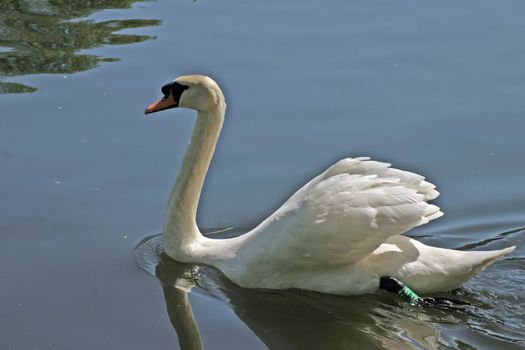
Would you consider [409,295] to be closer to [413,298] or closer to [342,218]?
[413,298]

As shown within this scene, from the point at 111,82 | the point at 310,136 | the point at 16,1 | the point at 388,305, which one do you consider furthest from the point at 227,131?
the point at 16,1

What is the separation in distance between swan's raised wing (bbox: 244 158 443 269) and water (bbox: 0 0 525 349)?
0.38m

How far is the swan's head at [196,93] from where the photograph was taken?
8586mm

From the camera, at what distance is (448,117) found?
10844mm

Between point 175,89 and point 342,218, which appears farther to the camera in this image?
point 175,89

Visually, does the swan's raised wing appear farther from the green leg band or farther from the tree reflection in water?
the tree reflection in water

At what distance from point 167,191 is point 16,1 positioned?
5628 mm

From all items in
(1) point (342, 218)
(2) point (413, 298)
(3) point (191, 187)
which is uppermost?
(1) point (342, 218)

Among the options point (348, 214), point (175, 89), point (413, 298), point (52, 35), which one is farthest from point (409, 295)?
point (52, 35)

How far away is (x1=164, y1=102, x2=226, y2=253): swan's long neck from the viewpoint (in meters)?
8.72

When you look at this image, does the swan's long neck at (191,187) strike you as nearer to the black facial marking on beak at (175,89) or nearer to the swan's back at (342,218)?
the black facial marking on beak at (175,89)

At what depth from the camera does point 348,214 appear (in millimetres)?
7891

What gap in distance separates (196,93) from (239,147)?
1.74 m

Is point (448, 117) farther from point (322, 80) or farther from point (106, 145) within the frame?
point (106, 145)
